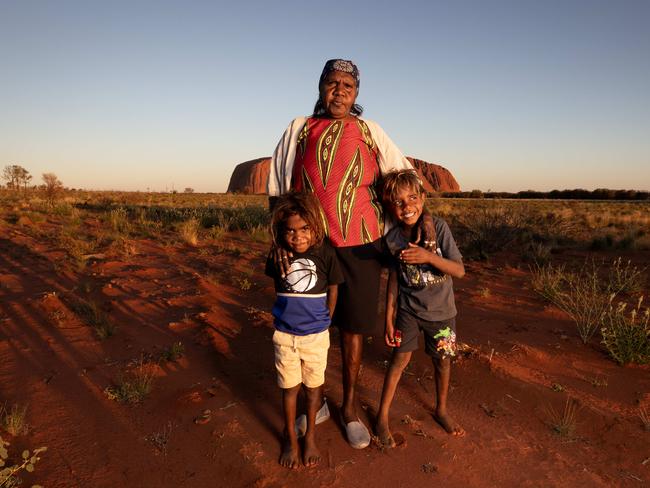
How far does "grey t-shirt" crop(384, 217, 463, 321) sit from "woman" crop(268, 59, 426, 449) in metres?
0.10

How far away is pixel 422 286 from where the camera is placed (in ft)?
7.80

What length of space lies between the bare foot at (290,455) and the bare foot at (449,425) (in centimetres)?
92

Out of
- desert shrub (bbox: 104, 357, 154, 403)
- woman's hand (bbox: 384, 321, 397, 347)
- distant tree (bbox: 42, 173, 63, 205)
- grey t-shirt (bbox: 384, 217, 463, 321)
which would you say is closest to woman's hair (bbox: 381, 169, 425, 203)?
grey t-shirt (bbox: 384, 217, 463, 321)

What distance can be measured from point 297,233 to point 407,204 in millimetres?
648

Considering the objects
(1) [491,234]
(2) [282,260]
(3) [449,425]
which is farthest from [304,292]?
(1) [491,234]

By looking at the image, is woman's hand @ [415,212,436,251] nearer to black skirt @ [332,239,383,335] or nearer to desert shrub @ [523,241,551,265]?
black skirt @ [332,239,383,335]

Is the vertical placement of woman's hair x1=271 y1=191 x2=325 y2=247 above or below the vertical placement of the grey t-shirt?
above

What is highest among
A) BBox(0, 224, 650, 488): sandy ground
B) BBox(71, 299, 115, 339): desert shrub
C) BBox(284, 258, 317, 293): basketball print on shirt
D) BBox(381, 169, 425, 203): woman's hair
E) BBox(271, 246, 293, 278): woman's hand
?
BBox(381, 169, 425, 203): woman's hair

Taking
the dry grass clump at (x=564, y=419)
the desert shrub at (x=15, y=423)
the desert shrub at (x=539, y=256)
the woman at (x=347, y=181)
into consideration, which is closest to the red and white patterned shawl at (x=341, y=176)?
the woman at (x=347, y=181)

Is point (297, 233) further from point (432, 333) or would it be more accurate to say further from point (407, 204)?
point (432, 333)

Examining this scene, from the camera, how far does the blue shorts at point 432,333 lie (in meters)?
2.39

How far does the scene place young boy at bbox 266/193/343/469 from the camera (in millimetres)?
2170

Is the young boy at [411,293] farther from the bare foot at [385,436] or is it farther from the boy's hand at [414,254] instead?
the boy's hand at [414,254]

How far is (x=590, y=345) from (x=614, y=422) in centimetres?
135
